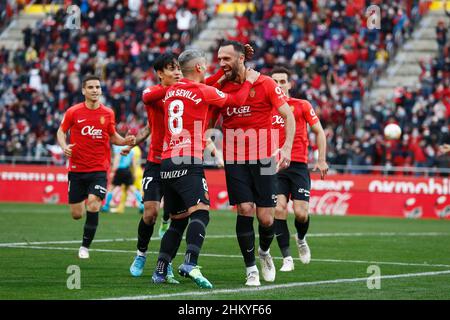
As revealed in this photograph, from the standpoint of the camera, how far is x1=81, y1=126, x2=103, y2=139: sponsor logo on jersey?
16.3 m

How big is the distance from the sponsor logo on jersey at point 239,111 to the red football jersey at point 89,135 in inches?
169

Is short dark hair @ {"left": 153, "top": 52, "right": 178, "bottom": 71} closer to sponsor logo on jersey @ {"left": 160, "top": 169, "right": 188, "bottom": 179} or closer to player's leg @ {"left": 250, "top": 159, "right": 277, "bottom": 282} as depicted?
player's leg @ {"left": 250, "top": 159, "right": 277, "bottom": 282}

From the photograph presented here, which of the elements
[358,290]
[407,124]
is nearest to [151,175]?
[358,290]

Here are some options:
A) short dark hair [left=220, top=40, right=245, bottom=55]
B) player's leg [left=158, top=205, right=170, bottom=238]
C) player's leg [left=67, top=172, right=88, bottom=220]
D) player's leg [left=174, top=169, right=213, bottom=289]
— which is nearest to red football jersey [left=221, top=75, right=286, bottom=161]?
short dark hair [left=220, top=40, right=245, bottom=55]

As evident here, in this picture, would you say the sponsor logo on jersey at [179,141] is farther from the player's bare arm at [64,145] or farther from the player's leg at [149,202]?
the player's bare arm at [64,145]

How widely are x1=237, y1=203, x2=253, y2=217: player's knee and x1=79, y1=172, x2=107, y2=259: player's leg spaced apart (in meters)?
3.86

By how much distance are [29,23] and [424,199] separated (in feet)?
80.3

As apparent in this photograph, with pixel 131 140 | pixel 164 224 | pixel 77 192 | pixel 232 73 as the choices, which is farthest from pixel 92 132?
pixel 232 73

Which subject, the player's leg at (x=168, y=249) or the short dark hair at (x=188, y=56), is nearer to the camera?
the short dark hair at (x=188, y=56)

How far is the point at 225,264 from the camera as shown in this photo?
47.9 feet

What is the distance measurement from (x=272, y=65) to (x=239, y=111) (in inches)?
994

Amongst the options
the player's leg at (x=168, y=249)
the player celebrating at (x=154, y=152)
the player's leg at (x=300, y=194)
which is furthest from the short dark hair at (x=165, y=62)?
the player's leg at (x=300, y=194)

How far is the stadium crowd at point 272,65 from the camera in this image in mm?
33375
